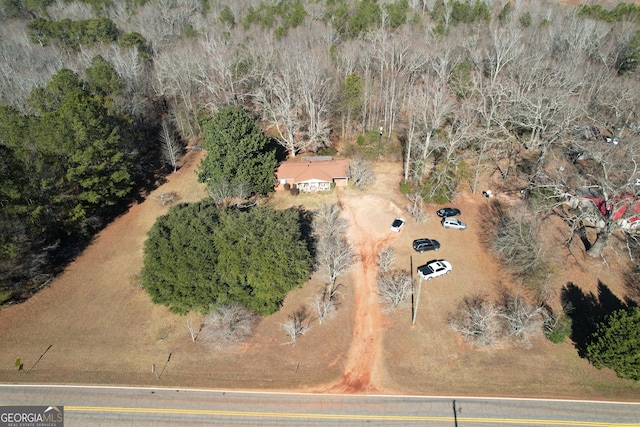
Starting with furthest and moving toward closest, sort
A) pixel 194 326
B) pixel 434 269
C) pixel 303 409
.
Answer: pixel 434 269, pixel 194 326, pixel 303 409

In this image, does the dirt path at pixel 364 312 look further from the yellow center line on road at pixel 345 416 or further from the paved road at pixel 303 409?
the yellow center line on road at pixel 345 416

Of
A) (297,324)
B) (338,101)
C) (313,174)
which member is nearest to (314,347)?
(297,324)

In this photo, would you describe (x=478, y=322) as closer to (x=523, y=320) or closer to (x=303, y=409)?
(x=523, y=320)

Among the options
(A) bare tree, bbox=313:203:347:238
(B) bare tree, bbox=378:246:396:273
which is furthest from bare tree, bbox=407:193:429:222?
(A) bare tree, bbox=313:203:347:238

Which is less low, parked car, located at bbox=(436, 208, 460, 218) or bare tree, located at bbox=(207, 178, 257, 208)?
bare tree, located at bbox=(207, 178, 257, 208)

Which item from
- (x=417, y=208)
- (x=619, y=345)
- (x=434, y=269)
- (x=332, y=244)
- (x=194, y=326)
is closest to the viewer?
(x=619, y=345)

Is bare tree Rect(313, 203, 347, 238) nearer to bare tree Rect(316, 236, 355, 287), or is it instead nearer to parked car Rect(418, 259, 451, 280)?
bare tree Rect(316, 236, 355, 287)
